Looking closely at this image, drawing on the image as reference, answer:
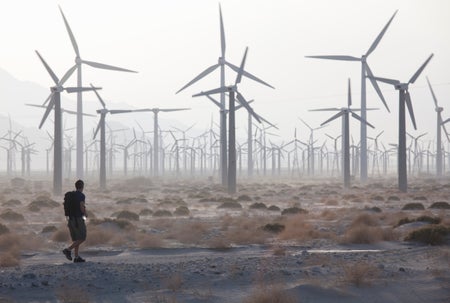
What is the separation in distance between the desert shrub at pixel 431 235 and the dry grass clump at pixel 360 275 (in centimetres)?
777

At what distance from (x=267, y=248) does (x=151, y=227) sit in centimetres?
944

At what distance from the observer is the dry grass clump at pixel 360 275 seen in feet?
55.3

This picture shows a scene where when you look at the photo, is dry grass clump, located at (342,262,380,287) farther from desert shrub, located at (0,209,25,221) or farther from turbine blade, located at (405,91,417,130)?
turbine blade, located at (405,91,417,130)

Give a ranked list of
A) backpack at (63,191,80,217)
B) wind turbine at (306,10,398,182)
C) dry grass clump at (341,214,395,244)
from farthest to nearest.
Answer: wind turbine at (306,10,398,182) → dry grass clump at (341,214,395,244) → backpack at (63,191,80,217)

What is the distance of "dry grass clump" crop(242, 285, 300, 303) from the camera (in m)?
14.5

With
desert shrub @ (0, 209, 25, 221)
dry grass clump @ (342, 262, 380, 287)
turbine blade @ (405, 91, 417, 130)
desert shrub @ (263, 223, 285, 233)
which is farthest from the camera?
turbine blade @ (405, 91, 417, 130)

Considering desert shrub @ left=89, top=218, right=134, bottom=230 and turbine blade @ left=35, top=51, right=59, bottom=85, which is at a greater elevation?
turbine blade @ left=35, top=51, right=59, bottom=85

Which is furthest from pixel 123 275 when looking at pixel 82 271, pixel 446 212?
pixel 446 212

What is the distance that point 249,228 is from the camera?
31625 millimetres

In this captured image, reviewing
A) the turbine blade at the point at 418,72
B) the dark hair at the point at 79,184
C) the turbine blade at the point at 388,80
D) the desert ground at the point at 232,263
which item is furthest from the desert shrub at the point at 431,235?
the turbine blade at the point at 388,80

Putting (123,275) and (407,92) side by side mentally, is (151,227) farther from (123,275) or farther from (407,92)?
(407,92)

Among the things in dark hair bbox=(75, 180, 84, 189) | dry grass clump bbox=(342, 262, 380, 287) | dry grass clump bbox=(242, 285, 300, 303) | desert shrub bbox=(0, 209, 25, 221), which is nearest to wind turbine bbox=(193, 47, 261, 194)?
desert shrub bbox=(0, 209, 25, 221)

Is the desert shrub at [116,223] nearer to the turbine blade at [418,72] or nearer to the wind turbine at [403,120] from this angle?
the wind turbine at [403,120]

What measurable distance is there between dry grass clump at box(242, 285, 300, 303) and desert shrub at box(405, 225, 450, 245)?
36.8 ft
